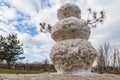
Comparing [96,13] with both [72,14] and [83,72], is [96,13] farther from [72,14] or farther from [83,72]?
[83,72]

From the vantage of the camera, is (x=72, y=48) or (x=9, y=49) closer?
(x=72, y=48)

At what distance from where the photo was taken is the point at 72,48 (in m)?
7.62

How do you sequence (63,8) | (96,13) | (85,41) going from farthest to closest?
(96,13), (63,8), (85,41)

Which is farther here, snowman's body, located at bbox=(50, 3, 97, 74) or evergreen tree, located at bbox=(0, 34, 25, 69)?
evergreen tree, located at bbox=(0, 34, 25, 69)

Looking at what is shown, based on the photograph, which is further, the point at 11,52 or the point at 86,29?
the point at 11,52

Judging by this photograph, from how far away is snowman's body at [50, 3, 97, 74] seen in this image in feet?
24.6

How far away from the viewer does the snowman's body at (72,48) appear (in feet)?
24.6

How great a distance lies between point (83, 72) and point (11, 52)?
27.4 metres

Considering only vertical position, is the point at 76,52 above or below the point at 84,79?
above

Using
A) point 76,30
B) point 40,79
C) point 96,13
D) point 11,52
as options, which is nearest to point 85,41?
point 76,30

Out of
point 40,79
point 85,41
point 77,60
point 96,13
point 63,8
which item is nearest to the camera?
point 40,79

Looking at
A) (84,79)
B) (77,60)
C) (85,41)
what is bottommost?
(84,79)

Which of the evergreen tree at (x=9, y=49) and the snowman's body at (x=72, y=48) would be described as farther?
the evergreen tree at (x=9, y=49)

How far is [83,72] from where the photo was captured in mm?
7648
